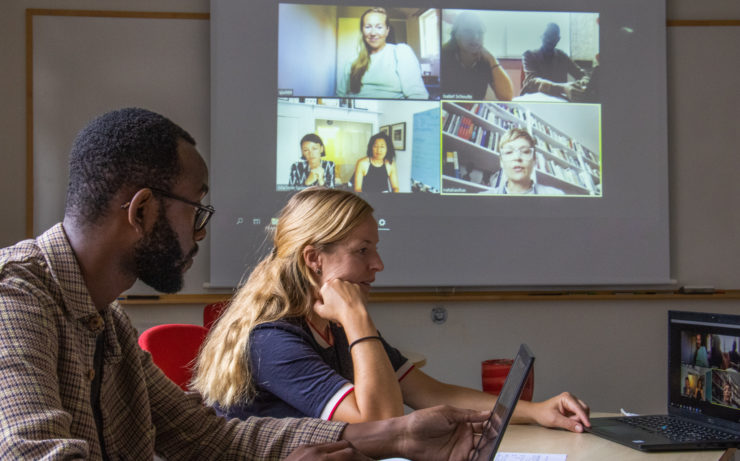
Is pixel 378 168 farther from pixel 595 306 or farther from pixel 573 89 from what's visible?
pixel 595 306

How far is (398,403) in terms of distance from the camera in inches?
60.8

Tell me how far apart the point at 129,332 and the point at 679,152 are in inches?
134

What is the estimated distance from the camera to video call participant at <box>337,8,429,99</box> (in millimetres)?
3654

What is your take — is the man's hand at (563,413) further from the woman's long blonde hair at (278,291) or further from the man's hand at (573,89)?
the man's hand at (573,89)

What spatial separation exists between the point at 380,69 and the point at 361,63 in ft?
0.35

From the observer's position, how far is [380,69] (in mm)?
3664

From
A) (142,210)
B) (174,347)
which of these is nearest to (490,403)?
(174,347)

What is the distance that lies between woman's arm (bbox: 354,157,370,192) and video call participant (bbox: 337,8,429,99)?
0.35 metres

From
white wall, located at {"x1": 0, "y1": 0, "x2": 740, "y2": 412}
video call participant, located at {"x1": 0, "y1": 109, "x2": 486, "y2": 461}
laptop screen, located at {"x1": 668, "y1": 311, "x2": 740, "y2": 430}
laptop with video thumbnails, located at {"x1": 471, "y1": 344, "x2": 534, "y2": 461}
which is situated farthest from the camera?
white wall, located at {"x1": 0, "y1": 0, "x2": 740, "y2": 412}

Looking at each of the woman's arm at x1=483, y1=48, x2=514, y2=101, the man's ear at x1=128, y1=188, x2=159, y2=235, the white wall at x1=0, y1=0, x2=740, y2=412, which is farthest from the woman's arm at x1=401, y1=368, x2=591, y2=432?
the woman's arm at x1=483, y1=48, x2=514, y2=101

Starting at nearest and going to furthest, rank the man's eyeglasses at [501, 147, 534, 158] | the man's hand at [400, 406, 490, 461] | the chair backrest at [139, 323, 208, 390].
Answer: the man's hand at [400, 406, 490, 461] < the chair backrest at [139, 323, 208, 390] < the man's eyeglasses at [501, 147, 534, 158]

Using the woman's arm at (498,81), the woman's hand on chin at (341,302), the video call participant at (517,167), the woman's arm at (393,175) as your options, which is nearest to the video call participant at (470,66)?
the woman's arm at (498,81)

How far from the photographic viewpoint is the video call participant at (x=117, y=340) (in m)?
0.88

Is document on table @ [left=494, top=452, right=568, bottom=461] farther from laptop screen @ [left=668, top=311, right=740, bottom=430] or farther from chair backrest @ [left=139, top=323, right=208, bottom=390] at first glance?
chair backrest @ [left=139, top=323, right=208, bottom=390]
